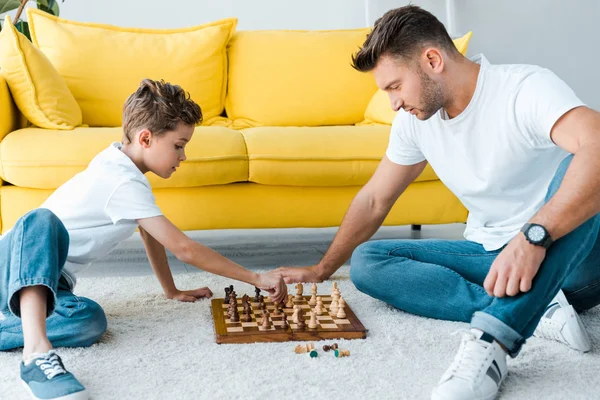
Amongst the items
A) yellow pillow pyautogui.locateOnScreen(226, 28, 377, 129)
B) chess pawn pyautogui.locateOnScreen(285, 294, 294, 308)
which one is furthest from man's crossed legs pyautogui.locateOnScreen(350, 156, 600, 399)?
yellow pillow pyautogui.locateOnScreen(226, 28, 377, 129)

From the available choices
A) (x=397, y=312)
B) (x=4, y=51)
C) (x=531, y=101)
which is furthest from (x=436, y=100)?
(x=4, y=51)

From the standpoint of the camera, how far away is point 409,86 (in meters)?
1.81

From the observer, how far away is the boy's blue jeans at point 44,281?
1629mm

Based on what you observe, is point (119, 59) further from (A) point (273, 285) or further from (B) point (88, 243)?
(A) point (273, 285)

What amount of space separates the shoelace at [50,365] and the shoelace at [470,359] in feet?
2.67

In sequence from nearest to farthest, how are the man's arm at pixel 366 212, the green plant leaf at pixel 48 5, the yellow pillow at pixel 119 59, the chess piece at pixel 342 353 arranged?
1. the chess piece at pixel 342 353
2. the man's arm at pixel 366 212
3. the yellow pillow at pixel 119 59
4. the green plant leaf at pixel 48 5

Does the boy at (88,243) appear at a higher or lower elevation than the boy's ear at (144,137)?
lower

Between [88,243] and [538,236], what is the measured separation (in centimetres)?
114

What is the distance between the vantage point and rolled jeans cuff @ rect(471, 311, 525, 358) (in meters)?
1.48

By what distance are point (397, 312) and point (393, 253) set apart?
18cm

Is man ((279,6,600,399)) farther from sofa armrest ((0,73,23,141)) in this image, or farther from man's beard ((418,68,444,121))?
sofa armrest ((0,73,23,141))

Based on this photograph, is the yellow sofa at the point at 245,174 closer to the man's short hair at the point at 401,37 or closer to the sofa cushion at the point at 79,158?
the sofa cushion at the point at 79,158

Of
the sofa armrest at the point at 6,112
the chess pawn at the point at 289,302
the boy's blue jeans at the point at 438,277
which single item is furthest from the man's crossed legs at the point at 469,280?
the sofa armrest at the point at 6,112

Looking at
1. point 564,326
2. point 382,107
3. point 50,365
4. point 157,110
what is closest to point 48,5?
point 382,107
